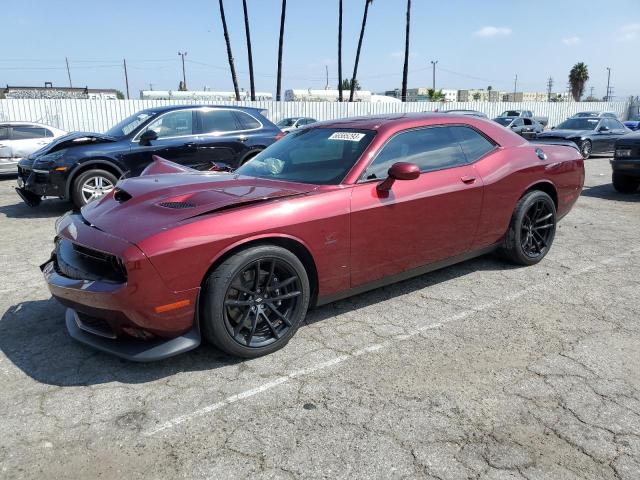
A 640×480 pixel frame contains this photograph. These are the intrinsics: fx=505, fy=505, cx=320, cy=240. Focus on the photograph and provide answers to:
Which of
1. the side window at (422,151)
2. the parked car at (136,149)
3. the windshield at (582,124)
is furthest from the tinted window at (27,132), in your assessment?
the windshield at (582,124)

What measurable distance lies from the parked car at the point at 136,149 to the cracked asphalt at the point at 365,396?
3574mm

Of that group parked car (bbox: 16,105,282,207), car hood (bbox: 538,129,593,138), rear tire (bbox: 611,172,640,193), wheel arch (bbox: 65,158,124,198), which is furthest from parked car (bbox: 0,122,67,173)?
car hood (bbox: 538,129,593,138)

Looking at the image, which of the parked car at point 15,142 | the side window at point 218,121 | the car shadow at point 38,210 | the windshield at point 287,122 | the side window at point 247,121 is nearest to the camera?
the car shadow at point 38,210

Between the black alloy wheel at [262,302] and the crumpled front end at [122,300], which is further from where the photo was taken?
the black alloy wheel at [262,302]

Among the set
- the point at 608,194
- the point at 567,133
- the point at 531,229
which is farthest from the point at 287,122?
the point at 531,229

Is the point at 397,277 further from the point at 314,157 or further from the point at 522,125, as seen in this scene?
the point at 522,125

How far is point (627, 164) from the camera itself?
361 inches

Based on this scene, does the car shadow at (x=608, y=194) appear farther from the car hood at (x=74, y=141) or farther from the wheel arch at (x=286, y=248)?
the car hood at (x=74, y=141)

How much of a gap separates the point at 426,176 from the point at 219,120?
214 inches

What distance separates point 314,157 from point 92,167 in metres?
5.01

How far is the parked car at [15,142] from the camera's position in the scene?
37.4 feet

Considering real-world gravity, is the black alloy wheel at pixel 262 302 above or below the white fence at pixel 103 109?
below

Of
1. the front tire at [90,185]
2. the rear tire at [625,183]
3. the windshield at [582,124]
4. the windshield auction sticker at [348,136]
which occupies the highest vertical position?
the windshield auction sticker at [348,136]

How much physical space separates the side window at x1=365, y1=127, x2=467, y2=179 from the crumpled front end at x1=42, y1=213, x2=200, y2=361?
1.67 meters
